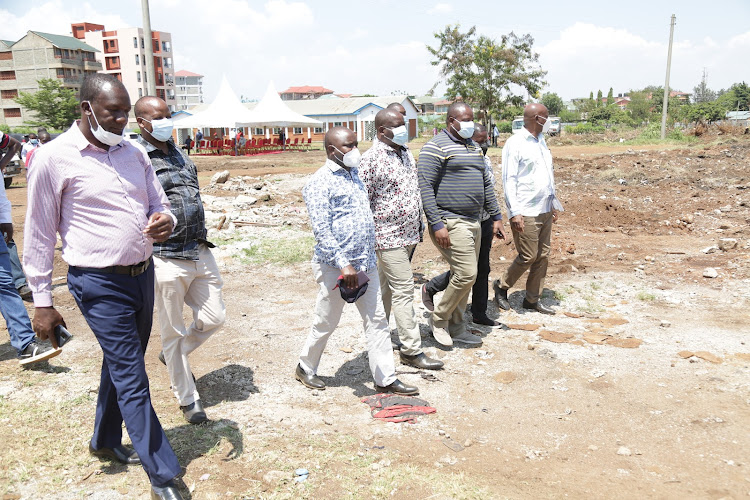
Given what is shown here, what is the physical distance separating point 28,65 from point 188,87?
7408 centimetres

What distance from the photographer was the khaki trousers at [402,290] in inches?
182

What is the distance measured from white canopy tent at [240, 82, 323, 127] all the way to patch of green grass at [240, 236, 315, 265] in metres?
21.7

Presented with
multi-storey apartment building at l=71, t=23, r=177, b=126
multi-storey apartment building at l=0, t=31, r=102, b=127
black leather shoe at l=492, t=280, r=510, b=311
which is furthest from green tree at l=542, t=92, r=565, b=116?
black leather shoe at l=492, t=280, r=510, b=311

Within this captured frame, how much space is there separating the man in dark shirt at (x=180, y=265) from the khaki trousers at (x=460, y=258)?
200 centimetres

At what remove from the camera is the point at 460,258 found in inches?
197

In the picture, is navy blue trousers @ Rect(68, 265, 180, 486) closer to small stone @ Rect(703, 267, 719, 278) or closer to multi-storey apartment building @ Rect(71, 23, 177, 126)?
small stone @ Rect(703, 267, 719, 278)

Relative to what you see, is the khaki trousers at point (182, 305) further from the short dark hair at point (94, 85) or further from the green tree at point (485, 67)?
the green tree at point (485, 67)

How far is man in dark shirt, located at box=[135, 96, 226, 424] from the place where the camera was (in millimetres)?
3701

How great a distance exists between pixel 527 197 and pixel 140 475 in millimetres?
4136

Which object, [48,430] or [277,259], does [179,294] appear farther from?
[277,259]

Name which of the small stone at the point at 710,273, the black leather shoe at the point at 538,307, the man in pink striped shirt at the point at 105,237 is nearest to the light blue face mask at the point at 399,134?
the man in pink striped shirt at the point at 105,237

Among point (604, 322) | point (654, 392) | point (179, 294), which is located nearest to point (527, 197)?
point (604, 322)

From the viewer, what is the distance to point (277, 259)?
8500mm

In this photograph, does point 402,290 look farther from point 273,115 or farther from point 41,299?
point 273,115
